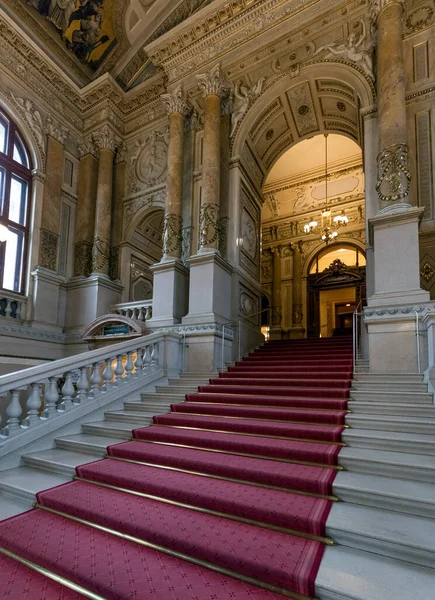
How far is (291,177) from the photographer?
13422 mm

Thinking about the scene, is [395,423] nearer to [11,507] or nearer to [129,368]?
[11,507]

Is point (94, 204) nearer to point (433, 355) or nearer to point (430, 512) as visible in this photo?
point (433, 355)

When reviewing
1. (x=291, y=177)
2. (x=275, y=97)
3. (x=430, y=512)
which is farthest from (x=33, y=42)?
(x=430, y=512)

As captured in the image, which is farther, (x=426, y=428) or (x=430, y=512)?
(x=426, y=428)

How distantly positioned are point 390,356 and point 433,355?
2.71ft

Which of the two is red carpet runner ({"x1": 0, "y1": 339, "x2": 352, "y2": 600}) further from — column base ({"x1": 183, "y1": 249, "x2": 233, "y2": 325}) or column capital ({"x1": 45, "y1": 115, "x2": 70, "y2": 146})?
column capital ({"x1": 45, "y1": 115, "x2": 70, "y2": 146})

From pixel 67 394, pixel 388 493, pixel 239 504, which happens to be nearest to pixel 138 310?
pixel 67 394

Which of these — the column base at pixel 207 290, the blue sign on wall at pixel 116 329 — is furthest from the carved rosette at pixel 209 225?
the blue sign on wall at pixel 116 329

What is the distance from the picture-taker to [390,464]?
2.69 metres

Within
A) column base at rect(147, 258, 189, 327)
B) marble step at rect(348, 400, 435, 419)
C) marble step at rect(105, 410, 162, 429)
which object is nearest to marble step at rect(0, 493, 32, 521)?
marble step at rect(105, 410, 162, 429)

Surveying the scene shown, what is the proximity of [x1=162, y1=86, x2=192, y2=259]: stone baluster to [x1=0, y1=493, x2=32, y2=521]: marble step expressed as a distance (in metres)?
5.37

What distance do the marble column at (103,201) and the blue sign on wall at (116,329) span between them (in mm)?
1768

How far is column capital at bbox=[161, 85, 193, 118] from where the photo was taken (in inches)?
334

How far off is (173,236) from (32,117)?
16.3ft
